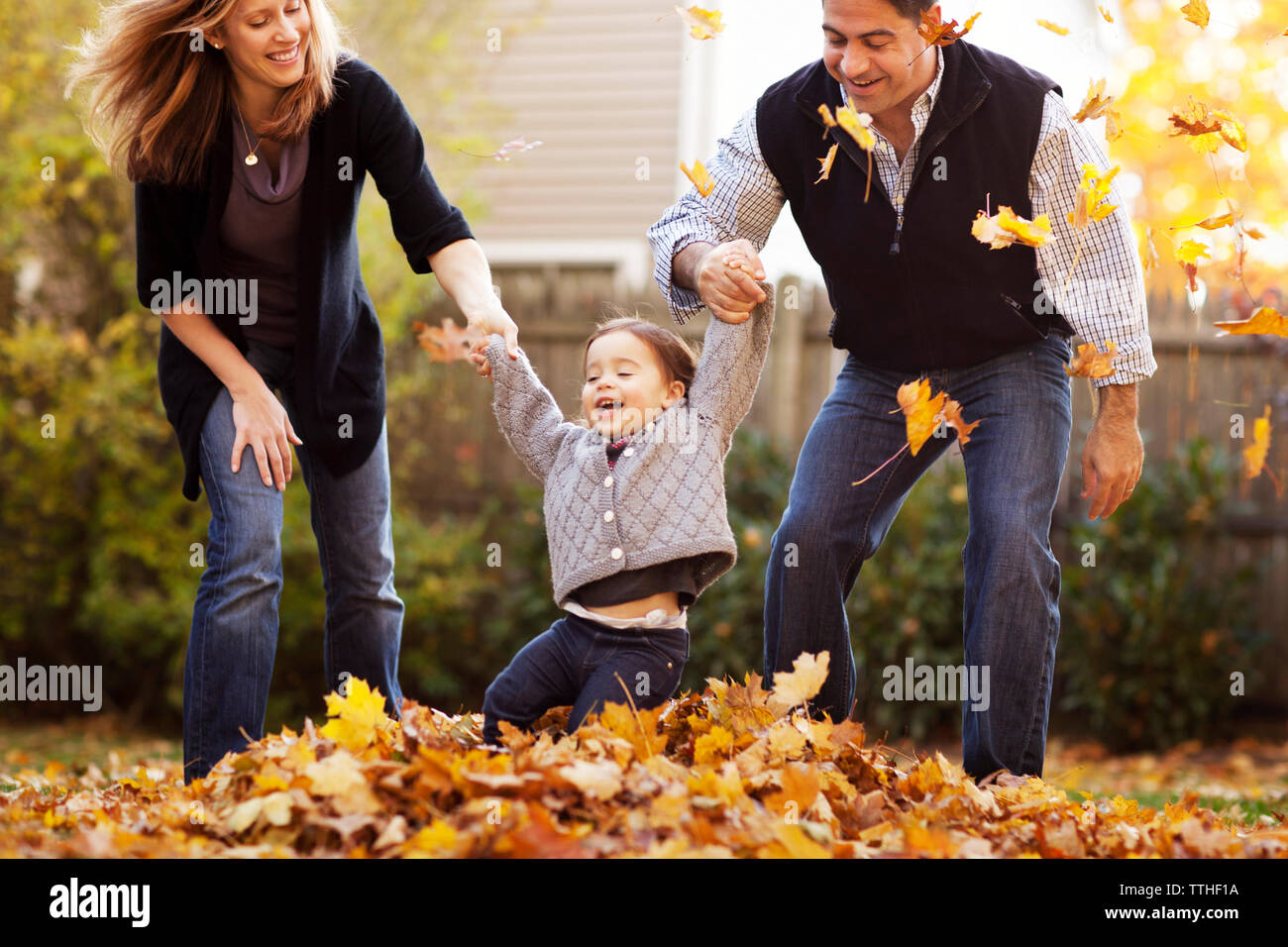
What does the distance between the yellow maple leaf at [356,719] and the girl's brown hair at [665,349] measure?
1026mm

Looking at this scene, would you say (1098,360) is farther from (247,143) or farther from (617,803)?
(247,143)

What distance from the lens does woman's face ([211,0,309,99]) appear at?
2.78m

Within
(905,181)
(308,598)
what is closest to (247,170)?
(905,181)

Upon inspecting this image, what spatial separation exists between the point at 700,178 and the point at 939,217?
0.59m

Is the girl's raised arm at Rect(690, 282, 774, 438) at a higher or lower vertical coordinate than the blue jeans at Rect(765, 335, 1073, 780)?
higher

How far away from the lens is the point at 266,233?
3.02m

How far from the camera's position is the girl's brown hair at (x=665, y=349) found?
2.98m

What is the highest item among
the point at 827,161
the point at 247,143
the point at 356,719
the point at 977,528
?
the point at 247,143

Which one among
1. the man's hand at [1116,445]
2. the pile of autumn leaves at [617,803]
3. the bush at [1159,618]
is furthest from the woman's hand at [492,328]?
the bush at [1159,618]

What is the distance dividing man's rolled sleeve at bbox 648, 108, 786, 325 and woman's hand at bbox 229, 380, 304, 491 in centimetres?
101

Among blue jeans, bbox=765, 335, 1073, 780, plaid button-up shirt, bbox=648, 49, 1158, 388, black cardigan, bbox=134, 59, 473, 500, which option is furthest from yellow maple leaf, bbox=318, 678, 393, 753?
plaid button-up shirt, bbox=648, 49, 1158, 388

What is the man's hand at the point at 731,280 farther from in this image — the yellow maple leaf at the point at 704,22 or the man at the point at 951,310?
the yellow maple leaf at the point at 704,22

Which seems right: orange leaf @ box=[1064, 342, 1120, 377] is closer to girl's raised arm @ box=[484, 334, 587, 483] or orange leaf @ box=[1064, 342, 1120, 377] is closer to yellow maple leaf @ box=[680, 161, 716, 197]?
yellow maple leaf @ box=[680, 161, 716, 197]

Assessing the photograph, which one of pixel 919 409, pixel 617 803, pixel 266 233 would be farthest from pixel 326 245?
pixel 617 803
